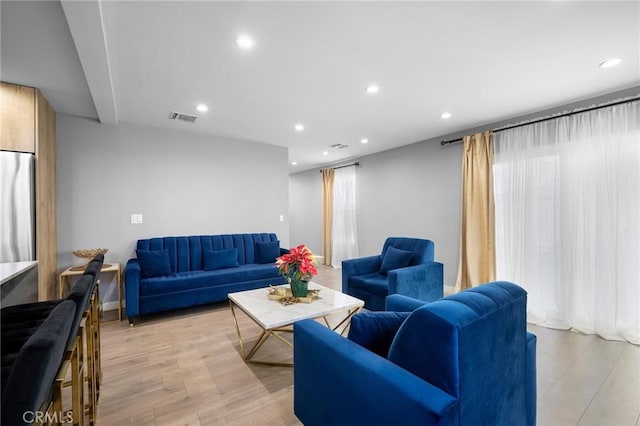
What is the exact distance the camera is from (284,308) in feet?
7.76

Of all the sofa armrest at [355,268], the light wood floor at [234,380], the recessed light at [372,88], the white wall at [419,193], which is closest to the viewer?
the light wood floor at [234,380]

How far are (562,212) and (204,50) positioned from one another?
4.08 metres

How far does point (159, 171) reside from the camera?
165 inches

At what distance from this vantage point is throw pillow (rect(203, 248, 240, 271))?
159 inches

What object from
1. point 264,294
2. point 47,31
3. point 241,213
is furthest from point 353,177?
point 47,31

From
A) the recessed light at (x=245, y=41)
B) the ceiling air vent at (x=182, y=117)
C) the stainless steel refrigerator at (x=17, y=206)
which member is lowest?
the stainless steel refrigerator at (x=17, y=206)

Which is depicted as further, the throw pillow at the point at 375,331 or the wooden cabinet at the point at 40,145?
the wooden cabinet at the point at 40,145

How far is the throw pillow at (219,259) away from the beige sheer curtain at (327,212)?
3207 mm

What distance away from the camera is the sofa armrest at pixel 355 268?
376 cm

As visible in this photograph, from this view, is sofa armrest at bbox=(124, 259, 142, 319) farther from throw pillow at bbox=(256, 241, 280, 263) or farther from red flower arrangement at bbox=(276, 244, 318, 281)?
red flower arrangement at bbox=(276, 244, 318, 281)

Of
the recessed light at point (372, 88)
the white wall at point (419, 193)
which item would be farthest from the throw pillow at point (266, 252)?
the recessed light at point (372, 88)

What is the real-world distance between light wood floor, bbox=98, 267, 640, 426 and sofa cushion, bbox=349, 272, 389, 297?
126 centimetres

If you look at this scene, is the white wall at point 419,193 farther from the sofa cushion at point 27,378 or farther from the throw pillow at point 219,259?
the sofa cushion at point 27,378

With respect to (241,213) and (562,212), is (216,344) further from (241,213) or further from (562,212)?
(562,212)
